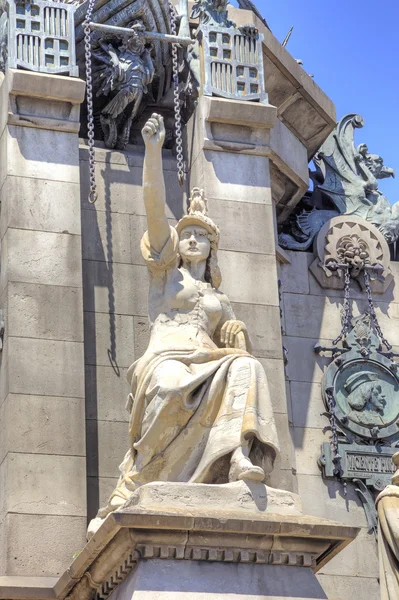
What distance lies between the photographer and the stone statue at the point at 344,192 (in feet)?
65.5

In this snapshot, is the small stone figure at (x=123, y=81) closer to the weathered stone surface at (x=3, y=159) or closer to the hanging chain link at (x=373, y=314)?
the weathered stone surface at (x=3, y=159)

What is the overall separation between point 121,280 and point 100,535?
4447 millimetres

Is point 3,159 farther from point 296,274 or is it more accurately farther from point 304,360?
point 304,360

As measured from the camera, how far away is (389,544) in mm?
14383

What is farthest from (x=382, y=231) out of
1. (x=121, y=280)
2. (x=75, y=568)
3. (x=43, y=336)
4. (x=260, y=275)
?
(x=75, y=568)

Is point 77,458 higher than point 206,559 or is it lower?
higher

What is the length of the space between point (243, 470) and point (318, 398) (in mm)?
4478

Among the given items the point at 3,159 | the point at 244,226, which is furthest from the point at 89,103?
the point at 244,226

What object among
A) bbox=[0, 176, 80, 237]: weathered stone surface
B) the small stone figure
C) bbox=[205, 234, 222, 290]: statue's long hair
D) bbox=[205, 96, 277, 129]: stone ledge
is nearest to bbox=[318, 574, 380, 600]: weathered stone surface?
bbox=[205, 234, 222, 290]: statue's long hair

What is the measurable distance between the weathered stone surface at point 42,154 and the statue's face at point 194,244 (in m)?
2.05

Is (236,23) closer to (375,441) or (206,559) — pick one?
(375,441)

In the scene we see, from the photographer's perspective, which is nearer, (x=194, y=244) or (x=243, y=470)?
(x=243, y=470)

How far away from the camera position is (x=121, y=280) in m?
17.9

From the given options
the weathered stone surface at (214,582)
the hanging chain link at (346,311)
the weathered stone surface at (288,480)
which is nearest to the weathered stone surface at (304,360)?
the hanging chain link at (346,311)
